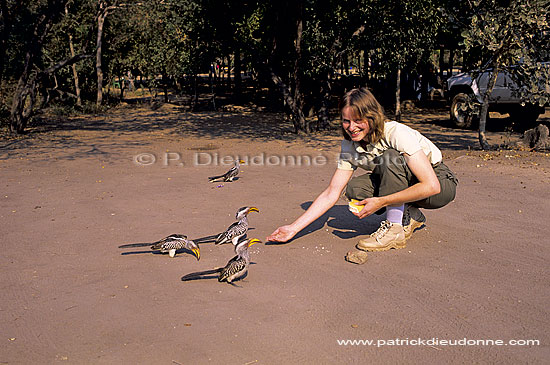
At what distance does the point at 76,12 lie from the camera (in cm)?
2597

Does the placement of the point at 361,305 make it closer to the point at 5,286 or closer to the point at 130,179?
the point at 5,286

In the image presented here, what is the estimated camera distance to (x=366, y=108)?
472 cm

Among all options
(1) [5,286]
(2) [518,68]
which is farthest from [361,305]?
(2) [518,68]

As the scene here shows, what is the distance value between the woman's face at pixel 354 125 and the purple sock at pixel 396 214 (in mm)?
854

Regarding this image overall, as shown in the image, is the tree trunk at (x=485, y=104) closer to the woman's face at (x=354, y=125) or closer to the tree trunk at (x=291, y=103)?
the tree trunk at (x=291, y=103)

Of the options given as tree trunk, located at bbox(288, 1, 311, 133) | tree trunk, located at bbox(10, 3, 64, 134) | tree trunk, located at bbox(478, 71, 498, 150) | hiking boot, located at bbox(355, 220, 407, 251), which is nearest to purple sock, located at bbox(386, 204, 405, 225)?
hiking boot, located at bbox(355, 220, 407, 251)

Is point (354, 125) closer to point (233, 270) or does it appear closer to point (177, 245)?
point (233, 270)

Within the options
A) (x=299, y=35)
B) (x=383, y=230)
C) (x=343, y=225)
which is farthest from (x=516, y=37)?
(x=383, y=230)

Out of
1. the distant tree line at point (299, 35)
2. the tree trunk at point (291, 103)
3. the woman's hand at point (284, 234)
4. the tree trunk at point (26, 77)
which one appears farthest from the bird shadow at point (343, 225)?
the tree trunk at point (26, 77)

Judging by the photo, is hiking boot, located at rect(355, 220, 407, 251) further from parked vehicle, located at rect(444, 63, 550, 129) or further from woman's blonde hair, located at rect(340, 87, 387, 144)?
parked vehicle, located at rect(444, 63, 550, 129)

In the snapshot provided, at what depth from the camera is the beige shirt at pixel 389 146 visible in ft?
15.9

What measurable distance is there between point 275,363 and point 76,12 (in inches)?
1025

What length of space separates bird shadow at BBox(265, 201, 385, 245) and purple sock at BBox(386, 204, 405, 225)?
2.04 feet

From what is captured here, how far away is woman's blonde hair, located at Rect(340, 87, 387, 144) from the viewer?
15.5 feet
